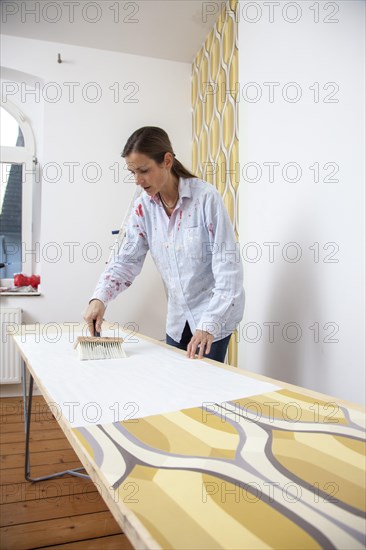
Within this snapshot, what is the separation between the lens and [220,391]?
0.98 m

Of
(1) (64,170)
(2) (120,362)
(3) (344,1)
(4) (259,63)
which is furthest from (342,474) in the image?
(1) (64,170)

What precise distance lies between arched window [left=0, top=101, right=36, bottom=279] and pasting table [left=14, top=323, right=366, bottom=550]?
8.69ft

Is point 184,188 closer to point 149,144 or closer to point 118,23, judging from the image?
point 149,144

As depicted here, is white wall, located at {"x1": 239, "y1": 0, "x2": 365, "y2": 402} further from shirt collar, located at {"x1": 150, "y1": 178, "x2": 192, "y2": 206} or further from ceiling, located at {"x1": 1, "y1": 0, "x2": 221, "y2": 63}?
ceiling, located at {"x1": 1, "y1": 0, "x2": 221, "y2": 63}

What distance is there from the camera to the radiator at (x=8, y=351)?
322 cm

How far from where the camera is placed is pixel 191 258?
66.0 inches

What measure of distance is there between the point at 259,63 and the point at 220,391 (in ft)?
5.96

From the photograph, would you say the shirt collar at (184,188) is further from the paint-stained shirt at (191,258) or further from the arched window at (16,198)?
the arched window at (16,198)

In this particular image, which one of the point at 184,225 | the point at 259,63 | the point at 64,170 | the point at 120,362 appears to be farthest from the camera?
the point at 64,170

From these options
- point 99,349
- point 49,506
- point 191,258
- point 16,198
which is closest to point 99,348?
point 99,349

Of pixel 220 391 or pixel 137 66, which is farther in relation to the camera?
pixel 137 66

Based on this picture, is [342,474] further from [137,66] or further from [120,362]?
[137,66]

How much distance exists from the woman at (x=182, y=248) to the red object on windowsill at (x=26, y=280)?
1.77 meters

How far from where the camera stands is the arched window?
3.53 meters
